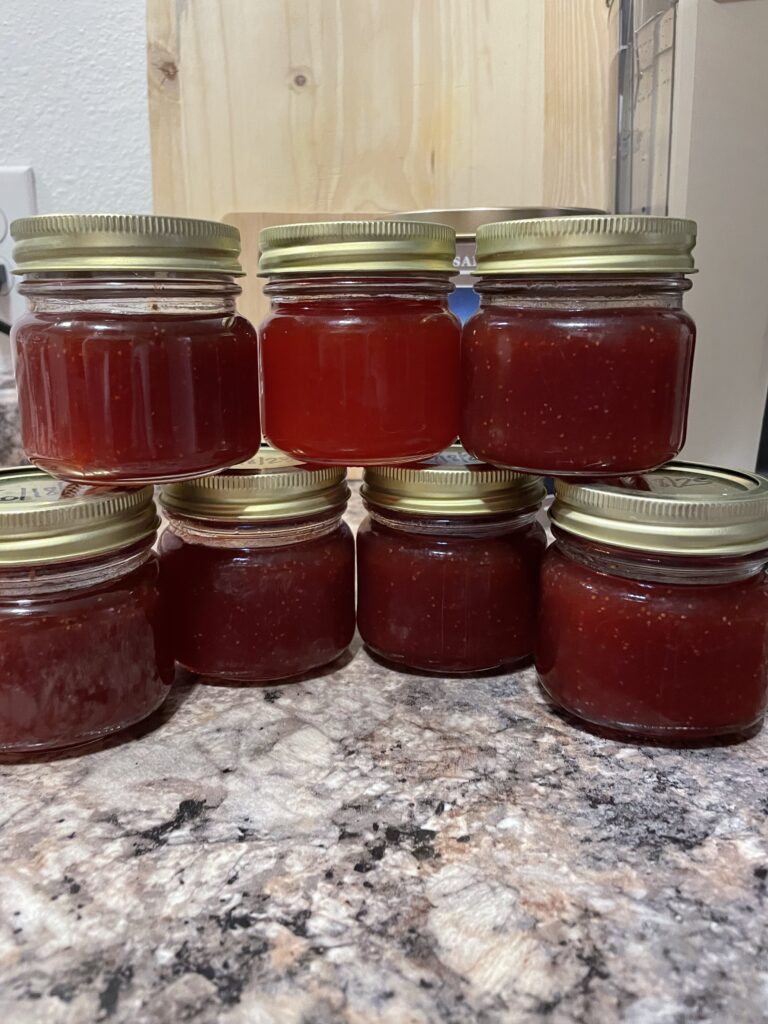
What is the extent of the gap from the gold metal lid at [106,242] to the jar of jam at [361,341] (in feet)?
0.33

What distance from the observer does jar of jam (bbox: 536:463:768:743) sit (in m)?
0.67

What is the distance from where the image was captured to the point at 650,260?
69 cm

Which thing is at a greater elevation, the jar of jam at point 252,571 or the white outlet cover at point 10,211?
the white outlet cover at point 10,211

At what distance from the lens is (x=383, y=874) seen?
550 millimetres

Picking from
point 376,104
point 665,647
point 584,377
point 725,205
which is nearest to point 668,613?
point 665,647

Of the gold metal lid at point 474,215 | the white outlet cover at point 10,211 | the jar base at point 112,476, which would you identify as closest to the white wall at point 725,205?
the gold metal lid at point 474,215

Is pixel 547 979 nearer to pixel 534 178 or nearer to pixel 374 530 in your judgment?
pixel 374 530

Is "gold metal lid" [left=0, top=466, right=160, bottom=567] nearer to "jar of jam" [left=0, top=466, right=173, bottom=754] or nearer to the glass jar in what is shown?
"jar of jam" [left=0, top=466, right=173, bottom=754]

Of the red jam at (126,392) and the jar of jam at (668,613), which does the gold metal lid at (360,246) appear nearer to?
the red jam at (126,392)

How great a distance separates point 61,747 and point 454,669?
0.34 m

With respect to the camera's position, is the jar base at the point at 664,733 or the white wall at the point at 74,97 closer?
the jar base at the point at 664,733

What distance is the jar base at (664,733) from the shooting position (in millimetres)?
693

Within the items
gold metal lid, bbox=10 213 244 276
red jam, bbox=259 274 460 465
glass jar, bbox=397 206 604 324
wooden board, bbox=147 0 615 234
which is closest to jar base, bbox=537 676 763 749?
red jam, bbox=259 274 460 465

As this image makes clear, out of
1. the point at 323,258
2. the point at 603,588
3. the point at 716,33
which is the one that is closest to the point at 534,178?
the point at 716,33
